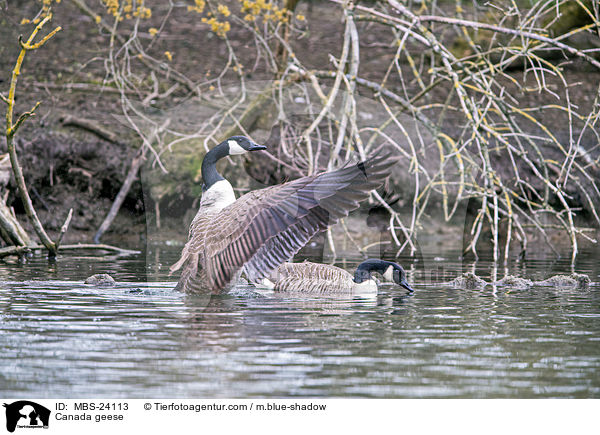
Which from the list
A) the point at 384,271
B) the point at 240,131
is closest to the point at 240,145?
the point at 384,271

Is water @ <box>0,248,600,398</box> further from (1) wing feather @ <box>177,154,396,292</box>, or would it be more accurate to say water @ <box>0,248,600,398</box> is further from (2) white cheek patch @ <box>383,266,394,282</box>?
(1) wing feather @ <box>177,154,396,292</box>

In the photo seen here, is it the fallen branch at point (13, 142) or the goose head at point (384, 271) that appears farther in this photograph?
the goose head at point (384, 271)

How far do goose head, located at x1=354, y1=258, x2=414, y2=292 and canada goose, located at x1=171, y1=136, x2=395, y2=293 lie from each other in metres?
1.24

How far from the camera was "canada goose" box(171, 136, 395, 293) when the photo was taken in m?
8.49

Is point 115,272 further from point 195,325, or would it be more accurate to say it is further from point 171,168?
point 171,168

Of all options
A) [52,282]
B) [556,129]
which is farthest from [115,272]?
[556,129]

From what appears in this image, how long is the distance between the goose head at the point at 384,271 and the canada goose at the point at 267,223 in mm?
1242

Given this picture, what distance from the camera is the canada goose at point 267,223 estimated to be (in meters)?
8.49

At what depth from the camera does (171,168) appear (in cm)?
1672

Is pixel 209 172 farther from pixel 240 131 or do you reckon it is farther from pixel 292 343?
pixel 240 131

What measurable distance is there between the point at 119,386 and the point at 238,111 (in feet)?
38.4
